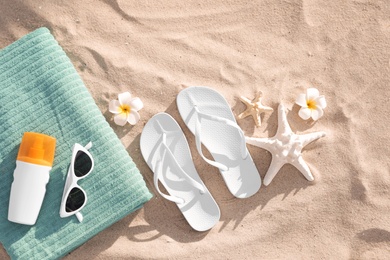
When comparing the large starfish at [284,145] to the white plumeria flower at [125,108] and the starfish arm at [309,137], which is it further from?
the white plumeria flower at [125,108]

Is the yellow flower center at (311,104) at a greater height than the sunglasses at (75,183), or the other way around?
the yellow flower center at (311,104)

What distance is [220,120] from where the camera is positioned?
1691 mm

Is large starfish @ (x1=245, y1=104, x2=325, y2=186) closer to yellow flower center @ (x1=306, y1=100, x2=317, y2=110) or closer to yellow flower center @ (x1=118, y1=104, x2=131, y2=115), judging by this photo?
yellow flower center @ (x1=306, y1=100, x2=317, y2=110)

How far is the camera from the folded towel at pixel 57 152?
1.62 metres

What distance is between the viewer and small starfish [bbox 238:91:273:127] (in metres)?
1.75

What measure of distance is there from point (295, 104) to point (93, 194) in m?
0.80

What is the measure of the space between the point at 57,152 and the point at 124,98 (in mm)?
296

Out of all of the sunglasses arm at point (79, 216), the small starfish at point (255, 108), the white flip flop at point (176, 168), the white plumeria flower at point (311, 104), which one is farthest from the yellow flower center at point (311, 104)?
the sunglasses arm at point (79, 216)

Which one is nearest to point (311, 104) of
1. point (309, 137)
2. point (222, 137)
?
point (309, 137)

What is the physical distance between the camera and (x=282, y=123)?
175 cm

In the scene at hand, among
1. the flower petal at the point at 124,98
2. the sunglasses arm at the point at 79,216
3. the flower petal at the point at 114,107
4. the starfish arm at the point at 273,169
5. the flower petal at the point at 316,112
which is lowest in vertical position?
the sunglasses arm at the point at 79,216

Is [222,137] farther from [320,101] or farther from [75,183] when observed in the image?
[75,183]

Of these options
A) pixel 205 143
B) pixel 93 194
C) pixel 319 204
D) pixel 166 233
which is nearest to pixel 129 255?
pixel 166 233

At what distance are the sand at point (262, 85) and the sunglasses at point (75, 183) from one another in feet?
0.62
